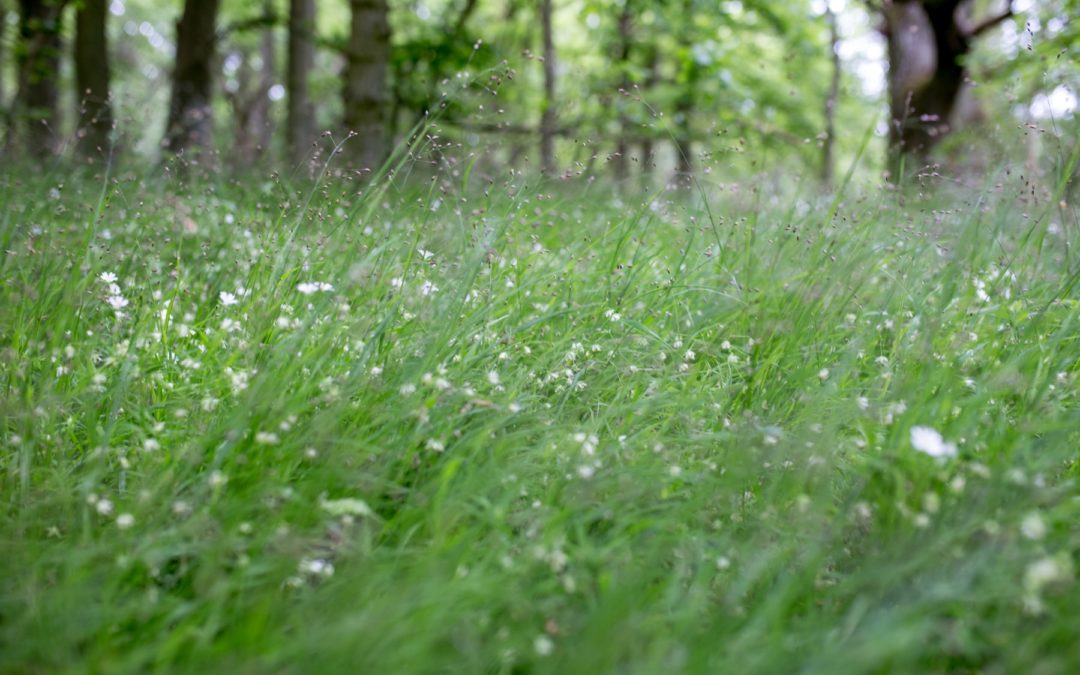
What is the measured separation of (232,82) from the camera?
13.6 metres

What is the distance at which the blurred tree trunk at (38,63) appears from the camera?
802 cm

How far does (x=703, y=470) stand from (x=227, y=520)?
1.16m

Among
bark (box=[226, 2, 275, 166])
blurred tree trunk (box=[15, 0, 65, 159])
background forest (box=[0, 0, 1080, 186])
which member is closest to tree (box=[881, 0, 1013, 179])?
background forest (box=[0, 0, 1080, 186])

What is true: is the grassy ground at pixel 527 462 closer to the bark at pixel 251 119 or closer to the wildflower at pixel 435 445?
the wildflower at pixel 435 445

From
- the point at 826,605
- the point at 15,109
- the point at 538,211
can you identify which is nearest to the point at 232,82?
the point at 15,109

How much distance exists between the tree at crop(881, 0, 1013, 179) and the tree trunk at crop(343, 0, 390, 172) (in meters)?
4.95

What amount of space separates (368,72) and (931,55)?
5.95 meters

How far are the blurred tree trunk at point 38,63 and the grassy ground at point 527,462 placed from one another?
5509 mm

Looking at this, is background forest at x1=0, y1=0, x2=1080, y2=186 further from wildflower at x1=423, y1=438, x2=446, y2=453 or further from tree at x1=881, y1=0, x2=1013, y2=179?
wildflower at x1=423, y1=438, x2=446, y2=453

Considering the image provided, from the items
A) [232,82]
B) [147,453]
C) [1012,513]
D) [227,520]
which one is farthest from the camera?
[232,82]

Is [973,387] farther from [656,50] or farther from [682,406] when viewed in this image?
[656,50]

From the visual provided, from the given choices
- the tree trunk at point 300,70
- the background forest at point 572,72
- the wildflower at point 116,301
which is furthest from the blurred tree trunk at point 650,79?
the tree trunk at point 300,70

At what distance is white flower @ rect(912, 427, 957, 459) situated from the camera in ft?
5.70

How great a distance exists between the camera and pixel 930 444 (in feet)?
5.77
